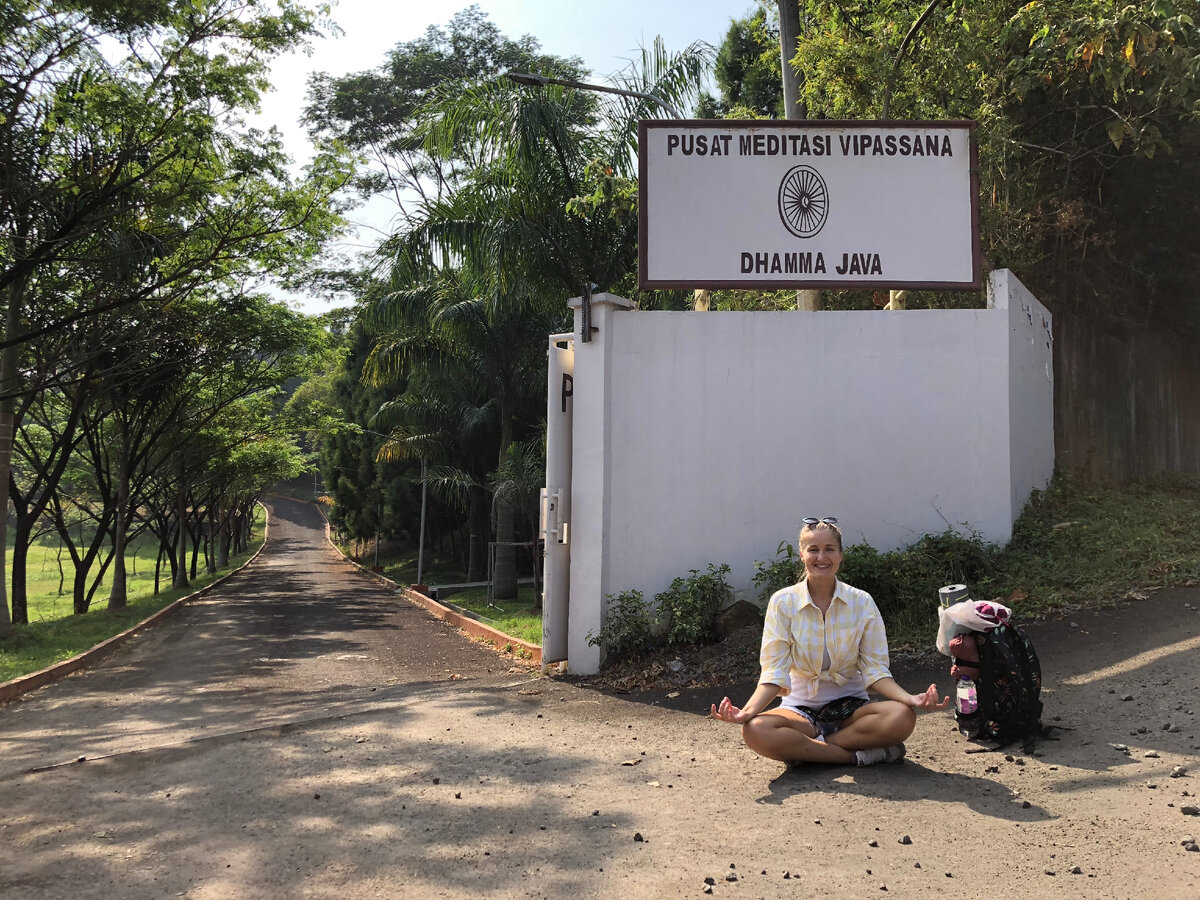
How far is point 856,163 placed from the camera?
27.9 ft

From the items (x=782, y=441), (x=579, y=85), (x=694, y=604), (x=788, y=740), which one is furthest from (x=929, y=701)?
(x=579, y=85)

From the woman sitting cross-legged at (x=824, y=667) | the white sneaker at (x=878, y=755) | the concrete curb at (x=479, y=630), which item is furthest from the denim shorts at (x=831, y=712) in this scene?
the concrete curb at (x=479, y=630)

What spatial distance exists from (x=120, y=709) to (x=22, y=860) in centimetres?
480

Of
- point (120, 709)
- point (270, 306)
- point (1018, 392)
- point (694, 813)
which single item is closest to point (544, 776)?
point (694, 813)

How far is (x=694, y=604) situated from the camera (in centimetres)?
777

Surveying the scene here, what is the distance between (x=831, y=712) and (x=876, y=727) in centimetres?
26

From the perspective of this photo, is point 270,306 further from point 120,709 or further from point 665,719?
point 665,719

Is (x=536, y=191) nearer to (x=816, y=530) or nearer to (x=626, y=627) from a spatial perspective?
(x=626, y=627)

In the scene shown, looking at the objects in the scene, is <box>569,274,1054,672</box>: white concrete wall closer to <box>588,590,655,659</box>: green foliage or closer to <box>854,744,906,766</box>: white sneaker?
<box>588,590,655,659</box>: green foliage

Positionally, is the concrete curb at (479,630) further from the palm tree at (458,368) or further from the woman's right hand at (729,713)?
the woman's right hand at (729,713)

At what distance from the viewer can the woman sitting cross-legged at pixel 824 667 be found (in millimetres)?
4520

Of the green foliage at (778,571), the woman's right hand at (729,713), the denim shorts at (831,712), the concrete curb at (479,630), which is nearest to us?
the woman's right hand at (729,713)

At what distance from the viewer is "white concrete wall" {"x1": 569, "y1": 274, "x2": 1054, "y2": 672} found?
8.12 meters

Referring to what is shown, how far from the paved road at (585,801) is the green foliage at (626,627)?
487 millimetres
